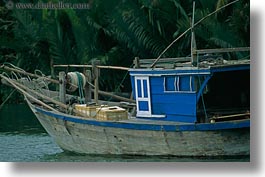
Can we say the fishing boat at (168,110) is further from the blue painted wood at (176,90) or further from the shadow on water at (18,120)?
the shadow on water at (18,120)

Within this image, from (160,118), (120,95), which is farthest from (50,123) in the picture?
(160,118)

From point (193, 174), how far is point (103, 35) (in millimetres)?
2030

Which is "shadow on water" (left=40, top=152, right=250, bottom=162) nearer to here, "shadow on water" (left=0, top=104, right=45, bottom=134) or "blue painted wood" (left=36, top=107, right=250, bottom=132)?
"blue painted wood" (left=36, top=107, right=250, bottom=132)

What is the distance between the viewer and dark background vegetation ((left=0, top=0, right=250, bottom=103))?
9258 millimetres

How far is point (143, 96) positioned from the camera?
9.59m

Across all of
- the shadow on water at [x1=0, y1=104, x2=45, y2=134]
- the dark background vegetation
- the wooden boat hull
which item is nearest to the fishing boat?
the wooden boat hull

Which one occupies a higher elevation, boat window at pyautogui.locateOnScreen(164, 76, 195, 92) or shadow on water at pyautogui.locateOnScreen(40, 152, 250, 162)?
boat window at pyautogui.locateOnScreen(164, 76, 195, 92)

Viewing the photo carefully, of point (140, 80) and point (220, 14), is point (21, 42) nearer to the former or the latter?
point (140, 80)

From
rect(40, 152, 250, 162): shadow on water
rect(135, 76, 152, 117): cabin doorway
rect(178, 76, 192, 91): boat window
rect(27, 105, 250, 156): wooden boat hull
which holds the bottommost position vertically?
rect(40, 152, 250, 162): shadow on water

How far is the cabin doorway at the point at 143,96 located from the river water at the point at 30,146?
18.8 inches

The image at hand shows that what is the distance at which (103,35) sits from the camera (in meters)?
9.86

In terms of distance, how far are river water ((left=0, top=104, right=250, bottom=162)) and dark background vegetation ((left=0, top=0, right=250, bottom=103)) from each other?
0.66m
